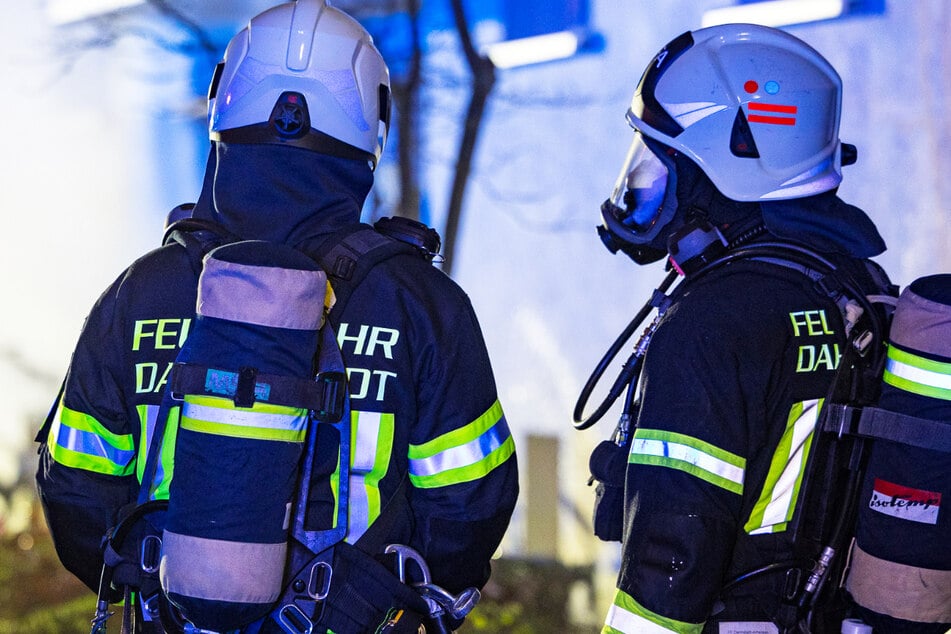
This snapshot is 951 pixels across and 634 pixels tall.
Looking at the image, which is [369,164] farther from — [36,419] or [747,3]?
[36,419]

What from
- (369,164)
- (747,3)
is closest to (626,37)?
(747,3)

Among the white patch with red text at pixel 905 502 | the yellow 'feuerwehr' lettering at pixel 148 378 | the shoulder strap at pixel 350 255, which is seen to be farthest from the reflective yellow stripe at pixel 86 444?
the white patch with red text at pixel 905 502

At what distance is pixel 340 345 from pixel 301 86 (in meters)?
0.53

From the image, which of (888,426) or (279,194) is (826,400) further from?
(279,194)

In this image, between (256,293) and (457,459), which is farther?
(457,459)

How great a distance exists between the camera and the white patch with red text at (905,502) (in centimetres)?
186

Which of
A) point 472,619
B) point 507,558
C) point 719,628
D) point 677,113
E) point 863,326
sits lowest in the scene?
point 472,619

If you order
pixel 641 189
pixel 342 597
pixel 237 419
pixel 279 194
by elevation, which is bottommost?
pixel 342 597

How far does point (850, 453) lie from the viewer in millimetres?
1992

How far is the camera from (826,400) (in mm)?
1965

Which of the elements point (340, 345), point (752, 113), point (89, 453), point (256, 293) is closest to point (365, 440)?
point (340, 345)

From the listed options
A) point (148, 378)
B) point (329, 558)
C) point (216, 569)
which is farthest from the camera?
point (148, 378)

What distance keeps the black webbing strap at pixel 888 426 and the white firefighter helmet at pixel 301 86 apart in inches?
41.3

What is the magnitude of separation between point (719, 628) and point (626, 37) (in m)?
3.14
